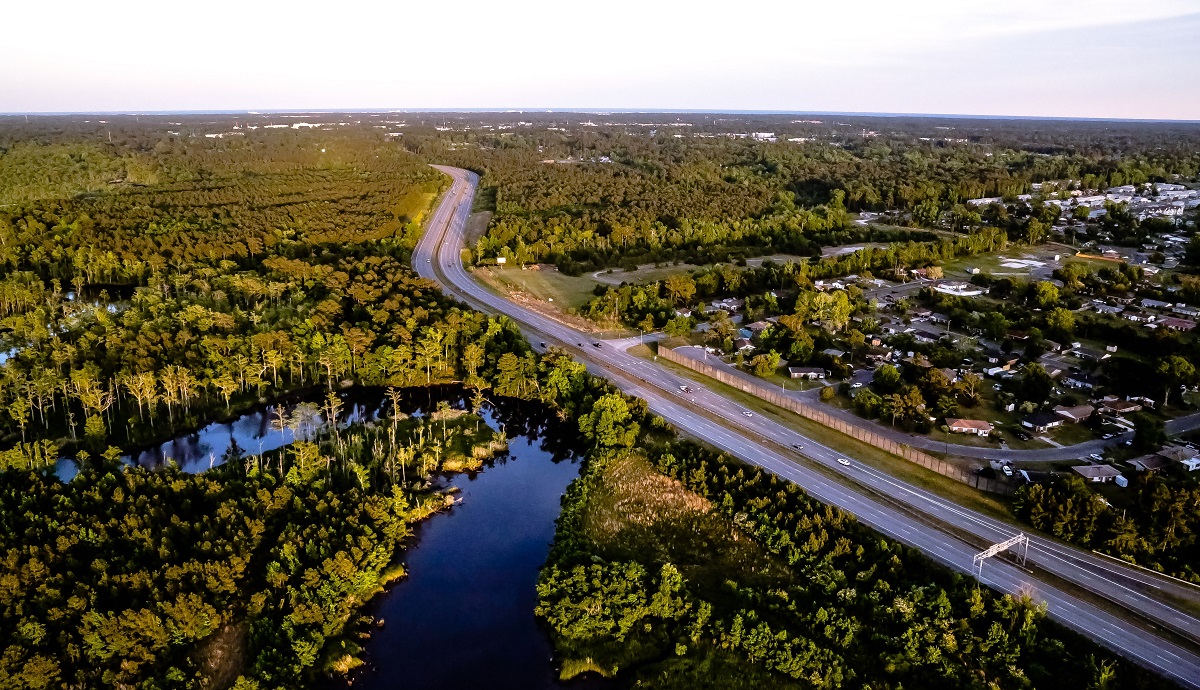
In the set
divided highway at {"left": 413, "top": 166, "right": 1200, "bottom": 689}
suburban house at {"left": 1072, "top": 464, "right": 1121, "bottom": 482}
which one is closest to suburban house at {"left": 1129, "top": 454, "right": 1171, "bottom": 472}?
suburban house at {"left": 1072, "top": 464, "right": 1121, "bottom": 482}

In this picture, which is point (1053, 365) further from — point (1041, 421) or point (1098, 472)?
point (1098, 472)

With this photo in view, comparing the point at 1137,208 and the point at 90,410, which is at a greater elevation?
the point at 1137,208

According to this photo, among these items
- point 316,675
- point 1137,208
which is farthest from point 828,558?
point 1137,208

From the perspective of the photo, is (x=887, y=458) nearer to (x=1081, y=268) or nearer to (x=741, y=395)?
(x=741, y=395)

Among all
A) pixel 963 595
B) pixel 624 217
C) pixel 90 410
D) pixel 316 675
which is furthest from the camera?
pixel 624 217

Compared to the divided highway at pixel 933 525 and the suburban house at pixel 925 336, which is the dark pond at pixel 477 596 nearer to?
the divided highway at pixel 933 525

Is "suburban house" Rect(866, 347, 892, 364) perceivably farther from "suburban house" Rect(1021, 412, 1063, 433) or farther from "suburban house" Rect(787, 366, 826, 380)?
"suburban house" Rect(1021, 412, 1063, 433)
